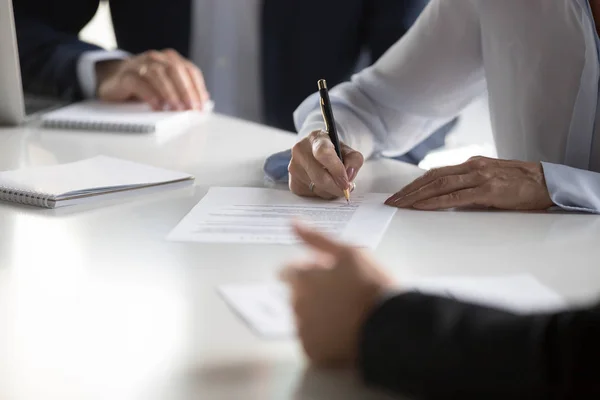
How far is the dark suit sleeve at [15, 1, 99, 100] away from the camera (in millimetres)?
2002

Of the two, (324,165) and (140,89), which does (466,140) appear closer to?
(140,89)

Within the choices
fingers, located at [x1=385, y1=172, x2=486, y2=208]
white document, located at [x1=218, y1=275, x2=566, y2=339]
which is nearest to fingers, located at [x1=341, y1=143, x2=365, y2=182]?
fingers, located at [x1=385, y1=172, x2=486, y2=208]

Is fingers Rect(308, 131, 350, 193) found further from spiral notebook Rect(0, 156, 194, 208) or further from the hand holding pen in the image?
spiral notebook Rect(0, 156, 194, 208)

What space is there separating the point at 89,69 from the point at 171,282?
51.3 inches

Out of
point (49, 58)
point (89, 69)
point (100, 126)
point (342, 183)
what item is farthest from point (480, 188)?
point (49, 58)

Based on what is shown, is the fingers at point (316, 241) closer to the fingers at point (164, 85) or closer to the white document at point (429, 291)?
the white document at point (429, 291)

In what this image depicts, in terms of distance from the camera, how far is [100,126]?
1.76 meters

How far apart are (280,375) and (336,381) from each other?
0.05m

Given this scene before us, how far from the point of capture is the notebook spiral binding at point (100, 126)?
1749mm

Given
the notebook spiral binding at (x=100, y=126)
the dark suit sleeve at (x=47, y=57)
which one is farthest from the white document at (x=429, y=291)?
the dark suit sleeve at (x=47, y=57)

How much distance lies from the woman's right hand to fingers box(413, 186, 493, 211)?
0.41 feet

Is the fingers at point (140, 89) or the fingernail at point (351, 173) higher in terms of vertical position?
the fingernail at point (351, 173)

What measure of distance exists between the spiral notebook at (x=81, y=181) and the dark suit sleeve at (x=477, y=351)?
65 centimetres

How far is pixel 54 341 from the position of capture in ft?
2.43
